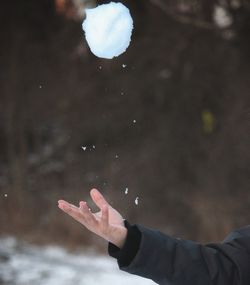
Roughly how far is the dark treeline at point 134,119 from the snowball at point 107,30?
3.08 metres

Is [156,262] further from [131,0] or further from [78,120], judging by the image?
[78,120]

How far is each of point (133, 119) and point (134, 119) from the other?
0.12 feet

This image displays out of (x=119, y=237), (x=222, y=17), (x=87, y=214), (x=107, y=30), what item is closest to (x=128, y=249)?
(x=119, y=237)

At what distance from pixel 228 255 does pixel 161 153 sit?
16.4 ft

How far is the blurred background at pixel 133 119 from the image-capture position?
6.32 metres

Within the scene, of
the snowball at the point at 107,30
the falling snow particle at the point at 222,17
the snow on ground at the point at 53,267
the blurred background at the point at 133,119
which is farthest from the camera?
the blurred background at the point at 133,119

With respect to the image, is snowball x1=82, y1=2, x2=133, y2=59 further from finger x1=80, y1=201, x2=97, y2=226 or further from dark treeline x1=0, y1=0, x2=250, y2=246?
A: dark treeline x1=0, y1=0, x2=250, y2=246

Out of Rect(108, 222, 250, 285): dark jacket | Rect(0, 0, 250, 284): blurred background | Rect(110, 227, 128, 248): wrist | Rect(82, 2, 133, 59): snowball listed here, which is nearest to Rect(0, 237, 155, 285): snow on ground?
Rect(0, 0, 250, 284): blurred background

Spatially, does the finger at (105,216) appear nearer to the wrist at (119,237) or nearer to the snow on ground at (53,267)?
the wrist at (119,237)

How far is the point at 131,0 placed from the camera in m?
6.61

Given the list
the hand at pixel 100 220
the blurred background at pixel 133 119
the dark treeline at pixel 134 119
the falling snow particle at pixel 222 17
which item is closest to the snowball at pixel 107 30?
the hand at pixel 100 220

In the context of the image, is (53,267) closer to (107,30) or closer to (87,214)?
(107,30)

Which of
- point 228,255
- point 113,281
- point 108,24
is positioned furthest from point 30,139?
point 228,255

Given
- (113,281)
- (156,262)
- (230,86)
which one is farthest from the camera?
(230,86)
